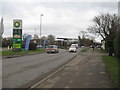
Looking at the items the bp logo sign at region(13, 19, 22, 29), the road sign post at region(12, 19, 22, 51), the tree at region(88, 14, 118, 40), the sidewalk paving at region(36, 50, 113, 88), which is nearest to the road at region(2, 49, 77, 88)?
the sidewalk paving at region(36, 50, 113, 88)

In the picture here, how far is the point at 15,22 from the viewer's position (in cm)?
3098

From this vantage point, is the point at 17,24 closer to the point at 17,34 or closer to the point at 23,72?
the point at 17,34

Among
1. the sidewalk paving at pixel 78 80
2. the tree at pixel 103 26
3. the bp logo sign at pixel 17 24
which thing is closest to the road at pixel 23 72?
the sidewalk paving at pixel 78 80

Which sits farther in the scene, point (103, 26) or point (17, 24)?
point (103, 26)

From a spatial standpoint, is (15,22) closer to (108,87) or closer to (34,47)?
(34,47)

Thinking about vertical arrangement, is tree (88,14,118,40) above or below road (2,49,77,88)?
above

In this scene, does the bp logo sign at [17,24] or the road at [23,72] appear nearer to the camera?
the road at [23,72]

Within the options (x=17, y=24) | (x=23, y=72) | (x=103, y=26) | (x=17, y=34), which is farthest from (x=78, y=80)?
(x=103, y=26)

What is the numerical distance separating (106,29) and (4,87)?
150ft

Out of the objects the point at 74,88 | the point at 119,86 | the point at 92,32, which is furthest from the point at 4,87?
the point at 92,32

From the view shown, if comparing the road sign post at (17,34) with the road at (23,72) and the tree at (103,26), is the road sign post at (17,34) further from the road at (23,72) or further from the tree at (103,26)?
the tree at (103,26)

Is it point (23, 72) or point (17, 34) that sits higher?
point (17, 34)

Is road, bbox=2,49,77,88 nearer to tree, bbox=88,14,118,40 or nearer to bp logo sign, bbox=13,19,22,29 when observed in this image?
bp logo sign, bbox=13,19,22,29

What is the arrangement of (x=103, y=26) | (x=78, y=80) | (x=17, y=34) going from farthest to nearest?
(x=103, y=26) < (x=17, y=34) < (x=78, y=80)
